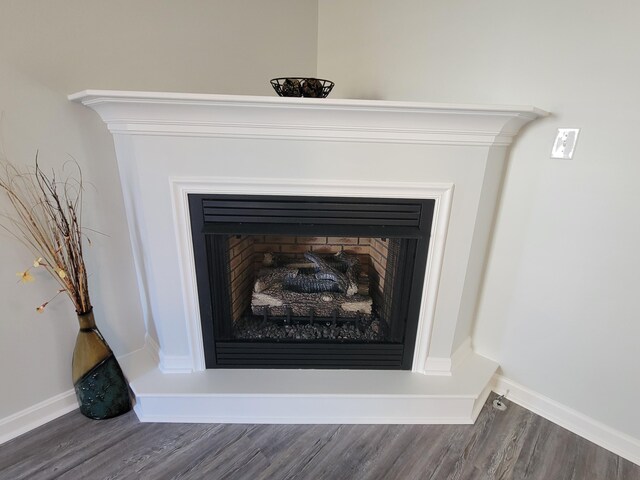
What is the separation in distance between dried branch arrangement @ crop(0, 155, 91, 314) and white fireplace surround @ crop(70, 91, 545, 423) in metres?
0.22

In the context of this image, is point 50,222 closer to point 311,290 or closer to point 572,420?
point 311,290

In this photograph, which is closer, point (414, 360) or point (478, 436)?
point (478, 436)

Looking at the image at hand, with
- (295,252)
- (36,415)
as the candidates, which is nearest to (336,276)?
(295,252)

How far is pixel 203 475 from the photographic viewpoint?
4.50ft

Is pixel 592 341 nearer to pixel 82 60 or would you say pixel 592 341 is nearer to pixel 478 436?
pixel 478 436

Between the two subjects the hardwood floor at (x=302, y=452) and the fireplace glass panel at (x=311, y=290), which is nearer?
the hardwood floor at (x=302, y=452)

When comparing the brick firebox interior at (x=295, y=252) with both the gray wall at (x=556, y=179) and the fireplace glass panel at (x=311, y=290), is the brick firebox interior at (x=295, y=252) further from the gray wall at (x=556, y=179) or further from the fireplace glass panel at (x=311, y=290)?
the gray wall at (x=556, y=179)

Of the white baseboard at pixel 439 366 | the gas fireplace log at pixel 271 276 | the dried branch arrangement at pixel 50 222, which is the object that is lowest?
the white baseboard at pixel 439 366

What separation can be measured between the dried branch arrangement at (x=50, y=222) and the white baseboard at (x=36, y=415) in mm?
475

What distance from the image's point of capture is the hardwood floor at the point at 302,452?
54.8 inches

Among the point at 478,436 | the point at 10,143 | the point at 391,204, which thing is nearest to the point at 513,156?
the point at 391,204

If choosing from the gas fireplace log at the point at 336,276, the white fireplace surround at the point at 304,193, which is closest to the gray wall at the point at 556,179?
the white fireplace surround at the point at 304,193

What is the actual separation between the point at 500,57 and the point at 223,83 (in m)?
1.31

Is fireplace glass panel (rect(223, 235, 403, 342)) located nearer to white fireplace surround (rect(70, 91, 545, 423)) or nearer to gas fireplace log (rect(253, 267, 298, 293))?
gas fireplace log (rect(253, 267, 298, 293))
